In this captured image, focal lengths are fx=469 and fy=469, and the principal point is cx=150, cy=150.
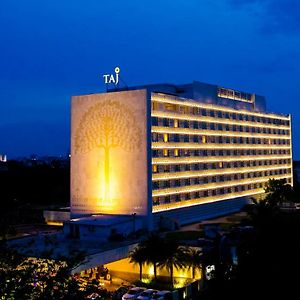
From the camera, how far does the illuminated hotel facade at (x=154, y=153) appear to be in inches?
1933

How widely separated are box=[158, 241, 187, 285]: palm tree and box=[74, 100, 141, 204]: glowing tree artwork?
52.2ft

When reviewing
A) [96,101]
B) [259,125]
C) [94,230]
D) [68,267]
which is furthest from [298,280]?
→ [259,125]

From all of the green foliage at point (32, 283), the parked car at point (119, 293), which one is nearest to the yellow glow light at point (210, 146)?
the parked car at point (119, 293)

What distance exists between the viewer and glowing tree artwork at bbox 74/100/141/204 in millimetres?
49531

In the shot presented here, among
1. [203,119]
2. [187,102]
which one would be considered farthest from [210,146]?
[187,102]

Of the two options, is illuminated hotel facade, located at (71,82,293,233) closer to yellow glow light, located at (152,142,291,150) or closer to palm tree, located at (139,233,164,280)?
yellow glow light, located at (152,142,291,150)

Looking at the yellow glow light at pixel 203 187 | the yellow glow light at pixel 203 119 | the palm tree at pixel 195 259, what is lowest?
the palm tree at pixel 195 259

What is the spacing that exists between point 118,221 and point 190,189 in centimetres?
1320

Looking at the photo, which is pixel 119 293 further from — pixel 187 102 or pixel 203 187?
pixel 187 102

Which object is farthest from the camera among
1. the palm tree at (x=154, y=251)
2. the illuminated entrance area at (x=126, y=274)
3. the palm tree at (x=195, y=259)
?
the illuminated entrance area at (x=126, y=274)

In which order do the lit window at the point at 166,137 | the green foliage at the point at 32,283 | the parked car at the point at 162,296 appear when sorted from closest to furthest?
the green foliage at the point at 32,283
the parked car at the point at 162,296
the lit window at the point at 166,137

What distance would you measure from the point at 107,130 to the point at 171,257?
19889 millimetres

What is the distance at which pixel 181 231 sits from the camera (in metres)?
48.4

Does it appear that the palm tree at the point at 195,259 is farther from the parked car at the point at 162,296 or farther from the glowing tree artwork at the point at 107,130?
the glowing tree artwork at the point at 107,130
